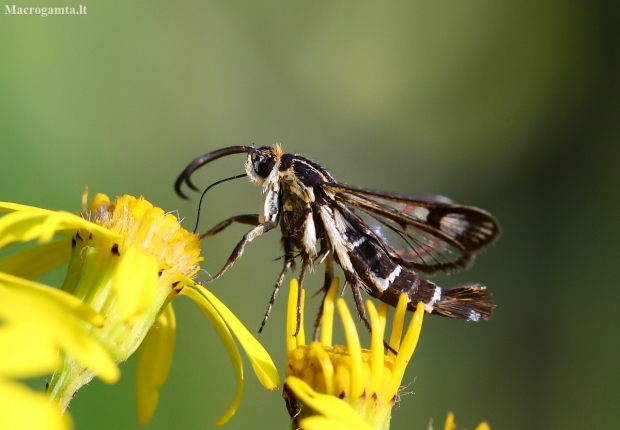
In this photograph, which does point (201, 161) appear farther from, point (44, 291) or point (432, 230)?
point (44, 291)

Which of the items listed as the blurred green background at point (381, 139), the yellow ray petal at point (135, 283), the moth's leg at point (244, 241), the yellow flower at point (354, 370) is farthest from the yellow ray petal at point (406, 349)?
the blurred green background at point (381, 139)

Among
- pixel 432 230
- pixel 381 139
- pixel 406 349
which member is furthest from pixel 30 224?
pixel 381 139

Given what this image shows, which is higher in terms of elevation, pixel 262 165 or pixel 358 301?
pixel 262 165

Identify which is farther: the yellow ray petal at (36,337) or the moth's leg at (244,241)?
the moth's leg at (244,241)

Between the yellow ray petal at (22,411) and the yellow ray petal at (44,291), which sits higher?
the yellow ray petal at (44,291)

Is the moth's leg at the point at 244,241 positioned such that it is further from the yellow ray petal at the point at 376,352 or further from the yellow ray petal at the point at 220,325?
the yellow ray petal at the point at 376,352

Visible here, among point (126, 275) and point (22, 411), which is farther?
point (126, 275)

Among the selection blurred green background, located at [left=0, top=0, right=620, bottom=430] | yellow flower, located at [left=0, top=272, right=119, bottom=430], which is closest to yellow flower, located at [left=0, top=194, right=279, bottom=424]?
yellow flower, located at [left=0, top=272, right=119, bottom=430]
